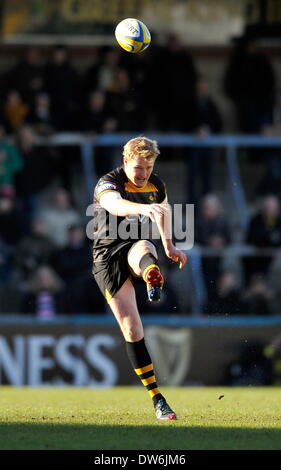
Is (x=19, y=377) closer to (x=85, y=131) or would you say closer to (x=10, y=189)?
(x=10, y=189)

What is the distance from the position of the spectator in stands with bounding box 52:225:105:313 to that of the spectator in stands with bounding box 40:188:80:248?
687mm

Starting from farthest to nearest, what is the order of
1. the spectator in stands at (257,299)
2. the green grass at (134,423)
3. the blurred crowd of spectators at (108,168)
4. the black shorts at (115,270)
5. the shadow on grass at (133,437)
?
the spectator in stands at (257,299) → the blurred crowd of spectators at (108,168) → the black shorts at (115,270) → the green grass at (134,423) → the shadow on grass at (133,437)

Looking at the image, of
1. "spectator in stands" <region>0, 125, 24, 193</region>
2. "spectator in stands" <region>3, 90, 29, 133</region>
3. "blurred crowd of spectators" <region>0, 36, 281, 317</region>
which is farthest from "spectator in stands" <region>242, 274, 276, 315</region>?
"spectator in stands" <region>3, 90, 29, 133</region>

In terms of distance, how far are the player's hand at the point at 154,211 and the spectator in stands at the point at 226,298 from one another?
25.0ft

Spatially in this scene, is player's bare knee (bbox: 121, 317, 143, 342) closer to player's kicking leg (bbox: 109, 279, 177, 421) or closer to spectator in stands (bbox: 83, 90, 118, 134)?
player's kicking leg (bbox: 109, 279, 177, 421)

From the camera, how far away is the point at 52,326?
52.0ft

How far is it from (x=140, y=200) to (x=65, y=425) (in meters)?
2.08

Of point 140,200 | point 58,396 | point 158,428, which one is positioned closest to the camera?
point 158,428

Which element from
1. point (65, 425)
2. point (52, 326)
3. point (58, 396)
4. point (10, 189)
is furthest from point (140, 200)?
point (10, 189)

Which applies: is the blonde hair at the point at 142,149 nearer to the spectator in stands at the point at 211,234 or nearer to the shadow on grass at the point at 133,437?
the shadow on grass at the point at 133,437

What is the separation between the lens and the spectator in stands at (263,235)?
56.1ft

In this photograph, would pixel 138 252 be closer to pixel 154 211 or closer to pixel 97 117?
pixel 154 211

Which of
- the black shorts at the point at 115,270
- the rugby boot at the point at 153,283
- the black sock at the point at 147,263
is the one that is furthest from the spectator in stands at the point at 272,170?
the rugby boot at the point at 153,283

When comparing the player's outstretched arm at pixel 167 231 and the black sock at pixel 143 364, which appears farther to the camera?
the black sock at pixel 143 364
